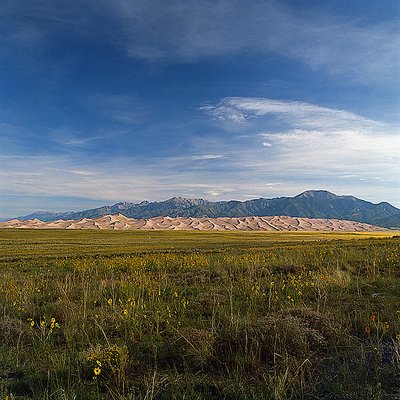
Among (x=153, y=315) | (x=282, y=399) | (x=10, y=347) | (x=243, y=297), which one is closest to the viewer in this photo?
(x=282, y=399)

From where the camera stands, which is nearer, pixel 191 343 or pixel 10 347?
pixel 191 343

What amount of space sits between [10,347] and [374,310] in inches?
303

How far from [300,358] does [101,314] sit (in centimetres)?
463

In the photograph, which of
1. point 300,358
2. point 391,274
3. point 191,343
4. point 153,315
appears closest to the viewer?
point 300,358

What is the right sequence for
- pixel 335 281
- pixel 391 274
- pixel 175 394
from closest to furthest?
pixel 175 394
pixel 335 281
pixel 391 274

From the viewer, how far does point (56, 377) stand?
4.80 meters

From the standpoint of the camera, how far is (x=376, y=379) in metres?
4.39

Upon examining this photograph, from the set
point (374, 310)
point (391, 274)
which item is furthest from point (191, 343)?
point (391, 274)

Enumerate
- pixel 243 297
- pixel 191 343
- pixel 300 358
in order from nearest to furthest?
pixel 300 358 < pixel 191 343 < pixel 243 297

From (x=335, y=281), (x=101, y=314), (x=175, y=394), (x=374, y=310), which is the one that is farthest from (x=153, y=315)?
(x=335, y=281)

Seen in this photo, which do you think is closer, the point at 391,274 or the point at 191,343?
the point at 191,343

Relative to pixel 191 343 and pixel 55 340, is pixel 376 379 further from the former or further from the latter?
pixel 55 340

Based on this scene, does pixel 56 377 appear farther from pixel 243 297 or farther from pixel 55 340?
pixel 243 297

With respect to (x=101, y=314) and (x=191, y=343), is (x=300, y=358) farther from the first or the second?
(x=101, y=314)
